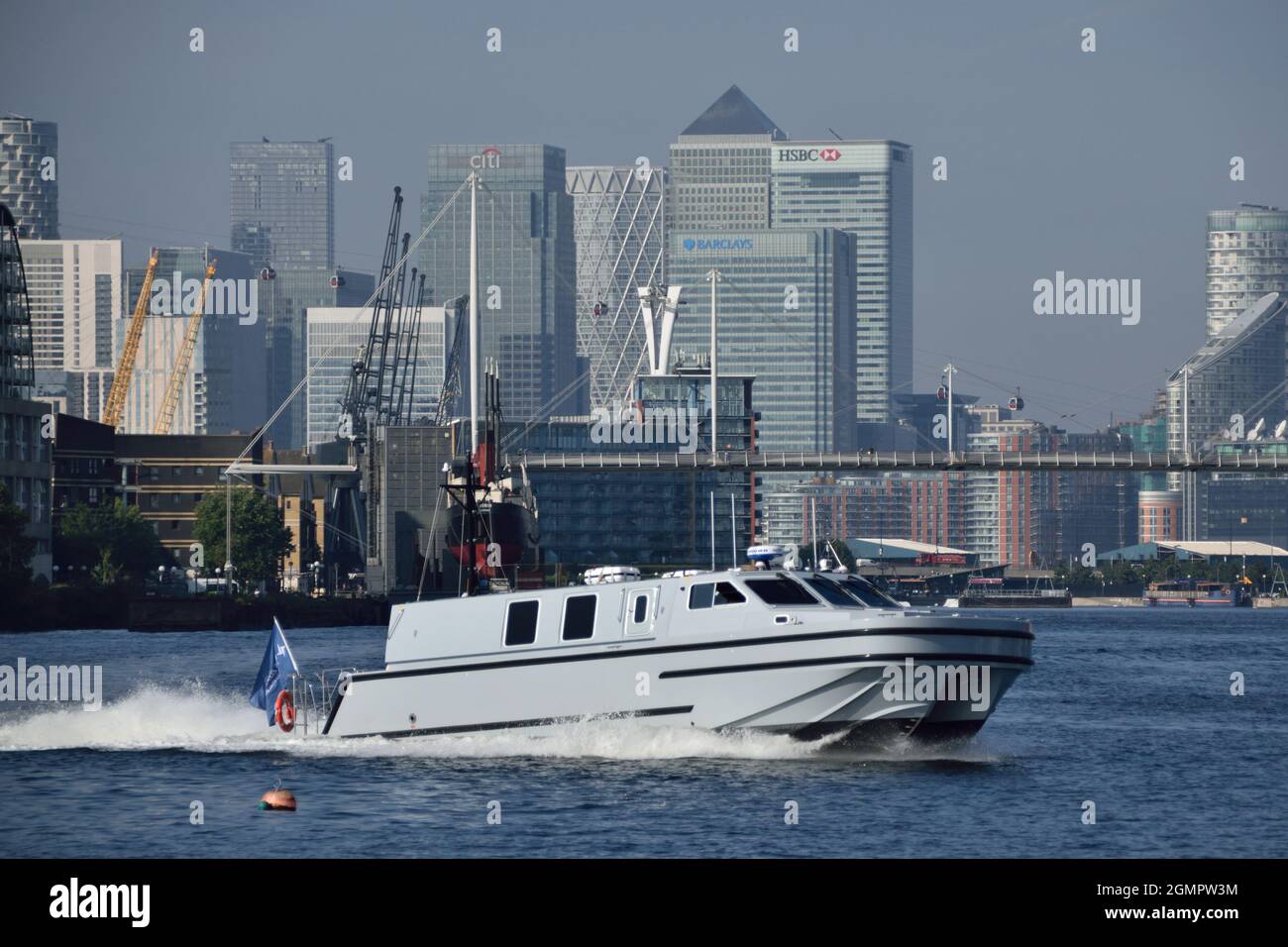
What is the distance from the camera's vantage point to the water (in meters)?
27.6

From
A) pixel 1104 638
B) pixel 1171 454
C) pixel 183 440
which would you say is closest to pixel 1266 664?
pixel 1104 638

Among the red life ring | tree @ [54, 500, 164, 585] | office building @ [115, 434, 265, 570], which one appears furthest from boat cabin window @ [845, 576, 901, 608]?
office building @ [115, 434, 265, 570]

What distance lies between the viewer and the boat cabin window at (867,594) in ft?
112

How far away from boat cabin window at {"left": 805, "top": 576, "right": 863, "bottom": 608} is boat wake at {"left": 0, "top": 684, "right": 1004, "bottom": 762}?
7.65ft

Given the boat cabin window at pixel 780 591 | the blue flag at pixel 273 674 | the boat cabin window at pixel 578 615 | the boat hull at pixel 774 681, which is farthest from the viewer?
the blue flag at pixel 273 674

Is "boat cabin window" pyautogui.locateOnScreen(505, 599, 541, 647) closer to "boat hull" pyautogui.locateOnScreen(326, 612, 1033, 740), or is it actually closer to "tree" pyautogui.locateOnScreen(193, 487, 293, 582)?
"boat hull" pyautogui.locateOnScreen(326, 612, 1033, 740)

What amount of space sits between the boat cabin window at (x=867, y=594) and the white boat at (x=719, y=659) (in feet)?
0.12

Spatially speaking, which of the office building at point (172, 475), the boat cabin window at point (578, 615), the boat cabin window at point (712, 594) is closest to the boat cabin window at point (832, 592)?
the boat cabin window at point (712, 594)

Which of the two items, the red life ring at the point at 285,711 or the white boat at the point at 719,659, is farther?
the red life ring at the point at 285,711

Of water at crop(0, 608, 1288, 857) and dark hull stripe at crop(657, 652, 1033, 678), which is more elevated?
dark hull stripe at crop(657, 652, 1033, 678)

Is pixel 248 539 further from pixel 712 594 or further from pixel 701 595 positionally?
pixel 712 594

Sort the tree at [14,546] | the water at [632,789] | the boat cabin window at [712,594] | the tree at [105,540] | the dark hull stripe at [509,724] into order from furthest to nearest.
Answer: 1. the tree at [105,540]
2. the tree at [14,546]
3. the dark hull stripe at [509,724]
4. the boat cabin window at [712,594]
5. the water at [632,789]

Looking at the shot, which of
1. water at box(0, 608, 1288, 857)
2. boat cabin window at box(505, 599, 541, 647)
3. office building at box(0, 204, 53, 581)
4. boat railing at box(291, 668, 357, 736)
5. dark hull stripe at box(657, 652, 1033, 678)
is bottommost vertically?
water at box(0, 608, 1288, 857)

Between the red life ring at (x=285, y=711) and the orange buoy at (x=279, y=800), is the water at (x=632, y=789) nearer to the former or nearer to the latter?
the orange buoy at (x=279, y=800)
